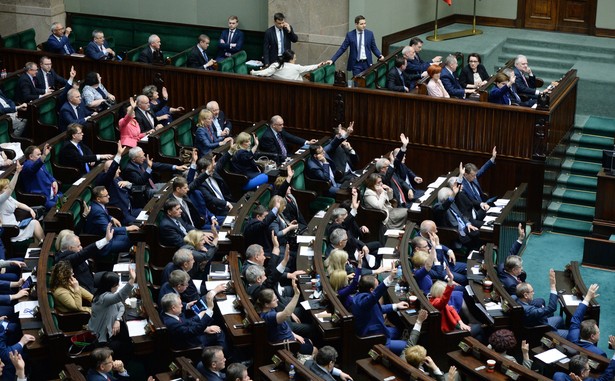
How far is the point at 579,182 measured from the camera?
13.6 m

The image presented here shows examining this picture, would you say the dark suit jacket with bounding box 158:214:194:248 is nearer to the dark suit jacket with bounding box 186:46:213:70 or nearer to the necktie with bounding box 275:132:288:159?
the necktie with bounding box 275:132:288:159

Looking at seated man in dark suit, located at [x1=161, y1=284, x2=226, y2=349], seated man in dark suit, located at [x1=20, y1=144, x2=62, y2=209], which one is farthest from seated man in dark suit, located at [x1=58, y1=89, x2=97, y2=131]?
seated man in dark suit, located at [x1=161, y1=284, x2=226, y2=349]

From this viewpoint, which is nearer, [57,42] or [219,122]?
[219,122]

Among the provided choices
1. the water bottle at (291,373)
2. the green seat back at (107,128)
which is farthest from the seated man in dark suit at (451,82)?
the water bottle at (291,373)

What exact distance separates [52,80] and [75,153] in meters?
2.39

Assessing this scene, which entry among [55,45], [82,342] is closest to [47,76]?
[55,45]

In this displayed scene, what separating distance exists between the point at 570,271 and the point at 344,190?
8.75 feet

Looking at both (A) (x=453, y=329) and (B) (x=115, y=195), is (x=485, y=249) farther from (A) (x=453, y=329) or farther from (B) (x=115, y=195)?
(B) (x=115, y=195)

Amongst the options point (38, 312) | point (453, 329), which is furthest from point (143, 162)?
point (453, 329)

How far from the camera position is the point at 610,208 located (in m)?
12.0

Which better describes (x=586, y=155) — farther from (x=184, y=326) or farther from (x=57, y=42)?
(x=57, y=42)

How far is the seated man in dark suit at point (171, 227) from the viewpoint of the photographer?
1060 cm

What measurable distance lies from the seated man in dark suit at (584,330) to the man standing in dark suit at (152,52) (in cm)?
728

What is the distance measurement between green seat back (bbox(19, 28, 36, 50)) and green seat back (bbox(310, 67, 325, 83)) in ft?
14.8
